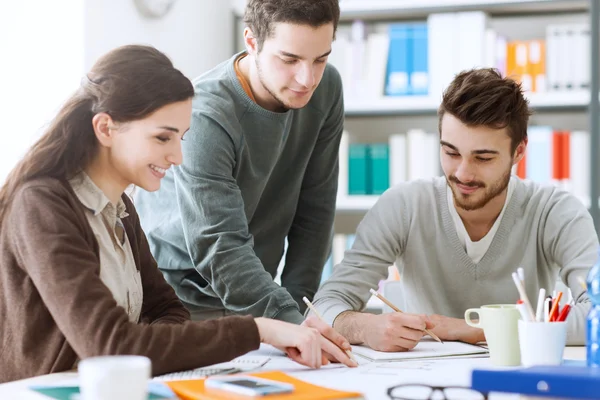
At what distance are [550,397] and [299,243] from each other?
1313 mm

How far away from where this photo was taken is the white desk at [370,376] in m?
1.12

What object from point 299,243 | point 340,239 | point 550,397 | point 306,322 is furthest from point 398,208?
point 340,239

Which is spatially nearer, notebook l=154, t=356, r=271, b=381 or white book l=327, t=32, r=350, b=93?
notebook l=154, t=356, r=271, b=381

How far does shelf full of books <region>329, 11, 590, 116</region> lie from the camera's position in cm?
333

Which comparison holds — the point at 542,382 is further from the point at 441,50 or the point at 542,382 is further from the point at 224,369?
the point at 441,50

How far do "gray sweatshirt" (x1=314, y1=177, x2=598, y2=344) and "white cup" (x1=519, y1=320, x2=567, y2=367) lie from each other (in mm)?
675

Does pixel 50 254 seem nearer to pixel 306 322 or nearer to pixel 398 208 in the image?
pixel 306 322

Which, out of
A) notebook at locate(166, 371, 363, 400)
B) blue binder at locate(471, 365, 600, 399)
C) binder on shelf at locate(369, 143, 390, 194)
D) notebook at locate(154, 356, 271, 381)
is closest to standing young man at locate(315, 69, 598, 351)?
notebook at locate(154, 356, 271, 381)

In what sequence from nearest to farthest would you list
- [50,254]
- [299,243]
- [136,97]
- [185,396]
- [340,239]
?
[185,396], [50,254], [136,97], [299,243], [340,239]

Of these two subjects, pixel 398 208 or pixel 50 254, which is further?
pixel 398 208

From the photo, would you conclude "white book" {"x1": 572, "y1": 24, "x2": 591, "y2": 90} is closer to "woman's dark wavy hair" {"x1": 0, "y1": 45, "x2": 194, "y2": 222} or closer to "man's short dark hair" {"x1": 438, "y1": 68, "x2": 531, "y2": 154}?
"man's short dark hair" {"x1": 438, "y1": 68, "x2": 531, "y2": 154}

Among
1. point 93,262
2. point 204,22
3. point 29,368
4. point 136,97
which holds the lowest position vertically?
point 29,368

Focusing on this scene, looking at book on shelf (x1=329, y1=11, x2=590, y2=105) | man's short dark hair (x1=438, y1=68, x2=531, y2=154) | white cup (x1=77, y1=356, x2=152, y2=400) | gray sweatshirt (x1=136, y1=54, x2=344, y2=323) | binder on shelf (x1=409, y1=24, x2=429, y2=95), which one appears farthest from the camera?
binder on shelf (x1=409, y1=24, x2=429, y2=95)

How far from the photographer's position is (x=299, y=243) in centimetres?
216
